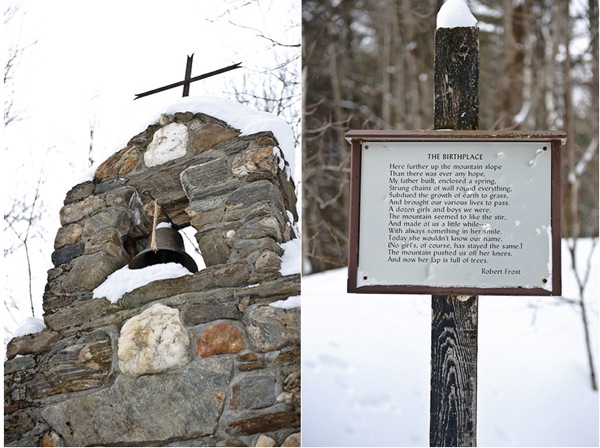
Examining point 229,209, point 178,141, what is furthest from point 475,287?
point 178,141

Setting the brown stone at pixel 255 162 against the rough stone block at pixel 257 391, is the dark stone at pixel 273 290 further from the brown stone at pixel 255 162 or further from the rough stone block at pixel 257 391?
the brown stone at pixel 255 162

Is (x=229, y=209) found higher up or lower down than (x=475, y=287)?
higher up

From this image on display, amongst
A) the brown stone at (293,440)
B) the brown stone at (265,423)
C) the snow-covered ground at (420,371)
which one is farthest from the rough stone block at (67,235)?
the snow-covered ground at (420,371)

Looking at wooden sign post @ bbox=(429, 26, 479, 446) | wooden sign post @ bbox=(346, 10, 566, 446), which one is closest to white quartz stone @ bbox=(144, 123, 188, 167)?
wooden sign post @ bbox=(346, 10, 566, 446)

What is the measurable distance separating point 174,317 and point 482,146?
1.37 m

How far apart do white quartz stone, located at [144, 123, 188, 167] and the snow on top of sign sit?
3.80 feet

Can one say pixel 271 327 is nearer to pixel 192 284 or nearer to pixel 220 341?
pixel 220 341

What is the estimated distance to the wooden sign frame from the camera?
7.66 feet

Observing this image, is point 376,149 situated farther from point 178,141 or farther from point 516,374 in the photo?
point 516,374

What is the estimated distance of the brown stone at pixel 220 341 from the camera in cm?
273

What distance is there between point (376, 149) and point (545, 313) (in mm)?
3084

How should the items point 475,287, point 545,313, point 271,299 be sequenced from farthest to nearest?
point 545,313 → point 271,299 → point 475,287

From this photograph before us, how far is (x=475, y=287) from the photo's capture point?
2.36 m

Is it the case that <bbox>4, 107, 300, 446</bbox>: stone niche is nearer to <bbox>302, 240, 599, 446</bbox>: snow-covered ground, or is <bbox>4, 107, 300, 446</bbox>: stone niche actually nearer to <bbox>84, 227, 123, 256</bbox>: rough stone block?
<bbox>84, 227, 123, 256</bbox>: rough stone block
